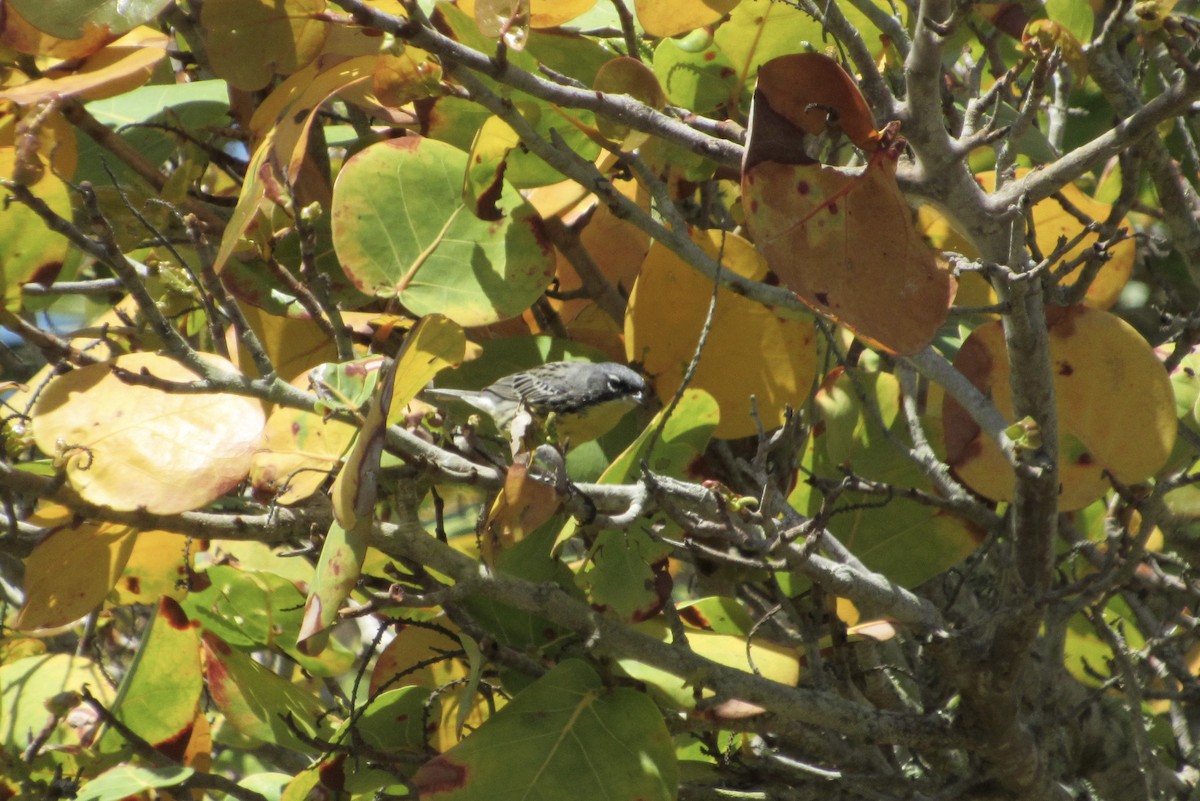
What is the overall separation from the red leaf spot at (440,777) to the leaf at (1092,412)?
817 millimetres

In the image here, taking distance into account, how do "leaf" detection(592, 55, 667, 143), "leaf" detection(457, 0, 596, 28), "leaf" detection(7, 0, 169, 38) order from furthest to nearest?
"leaf" detection(457, 0, 596, 28) → "leaf" detection(592, 55, 667, 143) → "leaf" detection(7, 0, 169, 38)

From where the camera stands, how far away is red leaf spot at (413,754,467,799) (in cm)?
136

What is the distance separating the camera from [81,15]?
1310mm

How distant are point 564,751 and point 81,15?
109cm

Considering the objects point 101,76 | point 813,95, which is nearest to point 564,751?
point 813,95

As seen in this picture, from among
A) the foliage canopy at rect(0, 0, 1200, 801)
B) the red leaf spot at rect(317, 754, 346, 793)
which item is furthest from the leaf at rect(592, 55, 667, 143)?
the red leaf spot at rect(317, 754, 346, 793)

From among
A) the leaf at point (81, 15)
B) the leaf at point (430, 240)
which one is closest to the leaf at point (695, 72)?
the leaf at point (430, 240)

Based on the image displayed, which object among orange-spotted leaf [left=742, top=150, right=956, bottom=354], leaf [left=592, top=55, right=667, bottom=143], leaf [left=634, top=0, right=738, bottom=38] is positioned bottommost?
orange-spotted leaf [left=742, top=150, right=956, bottom=354]

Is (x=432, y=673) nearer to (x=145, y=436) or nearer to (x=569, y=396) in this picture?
(x=145, y=436)

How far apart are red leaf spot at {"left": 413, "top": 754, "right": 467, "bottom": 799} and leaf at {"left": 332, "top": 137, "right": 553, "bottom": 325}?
61cm

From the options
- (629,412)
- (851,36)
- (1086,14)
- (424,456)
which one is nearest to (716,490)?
(424,456)

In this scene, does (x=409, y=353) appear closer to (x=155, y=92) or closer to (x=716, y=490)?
(x=716, y=490)

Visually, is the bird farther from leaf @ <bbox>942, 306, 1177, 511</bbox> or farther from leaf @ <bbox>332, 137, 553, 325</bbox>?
leaf @ <bbox>942, 306, 1177, 511</bbox>

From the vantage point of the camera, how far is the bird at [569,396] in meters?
1.91
